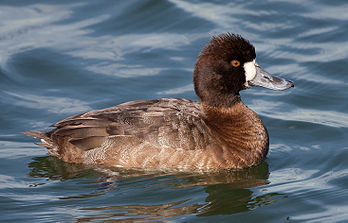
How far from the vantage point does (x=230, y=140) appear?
25.6 ft

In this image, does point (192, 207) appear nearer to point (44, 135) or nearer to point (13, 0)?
point (44, 135)

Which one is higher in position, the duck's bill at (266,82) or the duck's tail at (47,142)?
the duck's bill at (266,82)

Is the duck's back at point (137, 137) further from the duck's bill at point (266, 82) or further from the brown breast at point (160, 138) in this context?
the duck's bill at point (266, 82)

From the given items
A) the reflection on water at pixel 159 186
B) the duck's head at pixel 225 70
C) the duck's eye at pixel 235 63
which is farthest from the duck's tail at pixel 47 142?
the duck's eye at pixel 235 63

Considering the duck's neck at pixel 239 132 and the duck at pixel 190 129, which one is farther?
the duck's neck at pixel 239 132

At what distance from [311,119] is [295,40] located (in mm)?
2726

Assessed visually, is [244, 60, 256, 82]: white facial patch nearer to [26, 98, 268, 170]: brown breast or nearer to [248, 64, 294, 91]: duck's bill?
[248, 64, 294, 91]: duck's bill

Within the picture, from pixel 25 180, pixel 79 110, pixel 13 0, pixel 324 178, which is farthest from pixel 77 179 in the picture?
pixel 13 0

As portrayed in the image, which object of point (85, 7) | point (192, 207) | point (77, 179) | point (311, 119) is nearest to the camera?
point (192, 207)

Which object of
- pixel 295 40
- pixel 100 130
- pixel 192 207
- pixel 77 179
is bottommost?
pixel 192 207

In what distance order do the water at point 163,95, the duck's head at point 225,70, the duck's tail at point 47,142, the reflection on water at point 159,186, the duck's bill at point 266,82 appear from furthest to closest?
the duck's bill at point 266,82 → the duck's tail at point 47,142 → the duck's head at point 225,70 → the water at point 163,95 → the reflection on water at point 159,186

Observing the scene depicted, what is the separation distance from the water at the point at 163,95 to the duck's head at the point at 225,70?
100 centimetres

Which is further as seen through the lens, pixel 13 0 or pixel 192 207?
pixel 13 0

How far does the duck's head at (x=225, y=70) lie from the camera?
307 inches
